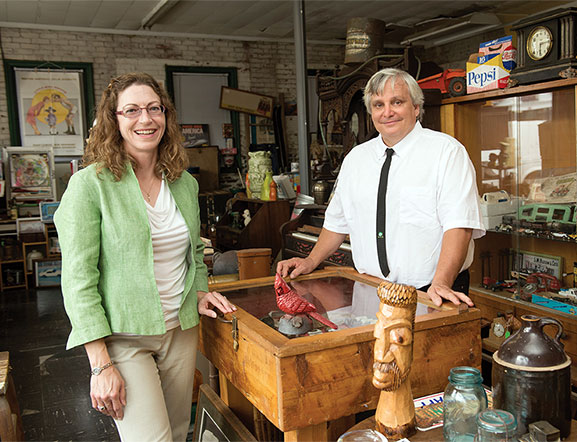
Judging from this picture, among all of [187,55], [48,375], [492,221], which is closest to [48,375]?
[48,375]

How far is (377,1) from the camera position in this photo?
813 centimetres

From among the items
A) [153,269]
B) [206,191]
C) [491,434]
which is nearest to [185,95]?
[206,191]

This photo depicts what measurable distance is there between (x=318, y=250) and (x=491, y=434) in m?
1.51

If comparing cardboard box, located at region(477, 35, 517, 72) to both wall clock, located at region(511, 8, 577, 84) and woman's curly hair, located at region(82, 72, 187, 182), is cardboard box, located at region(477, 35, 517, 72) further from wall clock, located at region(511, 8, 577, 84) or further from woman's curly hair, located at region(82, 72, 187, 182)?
woman's curly hair, located at region(82, 72, 187, 182)

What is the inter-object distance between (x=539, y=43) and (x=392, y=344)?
2959 mm

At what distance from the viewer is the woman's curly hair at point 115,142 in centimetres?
184

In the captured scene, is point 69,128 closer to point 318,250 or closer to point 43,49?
point 43,49

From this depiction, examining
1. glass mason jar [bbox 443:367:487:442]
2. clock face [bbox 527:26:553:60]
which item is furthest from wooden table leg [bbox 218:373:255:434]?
clock face [bbox 527:26:553:60]

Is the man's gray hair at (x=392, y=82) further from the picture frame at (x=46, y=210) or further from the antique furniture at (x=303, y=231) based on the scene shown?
the picture frame at (x=46, y=210)

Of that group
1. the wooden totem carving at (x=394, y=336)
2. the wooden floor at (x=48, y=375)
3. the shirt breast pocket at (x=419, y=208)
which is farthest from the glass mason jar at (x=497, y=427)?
the wooden floor at (x=48, y=375)

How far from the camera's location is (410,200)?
2.34 meters

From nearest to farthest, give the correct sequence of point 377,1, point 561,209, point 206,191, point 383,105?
point 383,105, point 561,209, point 377,1, point 206,191

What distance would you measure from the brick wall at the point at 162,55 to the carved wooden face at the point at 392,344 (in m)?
8.89

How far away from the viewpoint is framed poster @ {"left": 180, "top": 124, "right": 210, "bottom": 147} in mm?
9734
